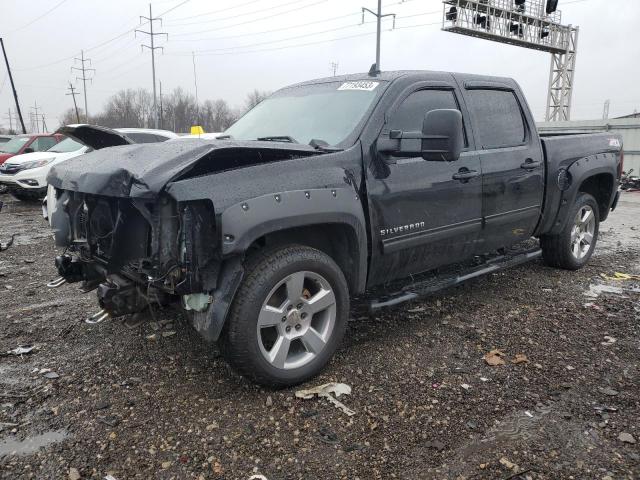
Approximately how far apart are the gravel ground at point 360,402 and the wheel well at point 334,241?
639 mm

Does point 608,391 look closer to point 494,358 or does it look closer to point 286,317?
point 494,358

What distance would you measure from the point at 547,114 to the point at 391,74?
30191 mm

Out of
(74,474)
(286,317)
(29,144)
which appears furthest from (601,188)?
(29,144)

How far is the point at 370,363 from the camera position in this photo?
3443 mm

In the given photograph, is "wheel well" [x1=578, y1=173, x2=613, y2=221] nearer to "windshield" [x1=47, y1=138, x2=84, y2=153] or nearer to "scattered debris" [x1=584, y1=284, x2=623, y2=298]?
"scattered debris" [x1=584, y1=284, x2=623, y2=298]

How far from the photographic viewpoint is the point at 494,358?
355 centimetres

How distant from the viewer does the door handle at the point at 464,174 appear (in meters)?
3.89

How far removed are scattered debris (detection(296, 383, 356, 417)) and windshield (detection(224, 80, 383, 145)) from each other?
5.15 ft

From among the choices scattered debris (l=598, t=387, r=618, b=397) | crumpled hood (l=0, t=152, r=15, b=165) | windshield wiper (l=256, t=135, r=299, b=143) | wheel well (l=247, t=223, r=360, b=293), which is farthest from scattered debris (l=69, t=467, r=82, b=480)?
crumpled hood (l=0, t=152, r=15, b=165)

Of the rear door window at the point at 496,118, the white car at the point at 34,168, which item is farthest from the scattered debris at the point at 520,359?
the white car at the point at 34,168

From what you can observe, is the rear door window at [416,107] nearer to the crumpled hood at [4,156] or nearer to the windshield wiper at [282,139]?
the windshield wiper at [282,139]

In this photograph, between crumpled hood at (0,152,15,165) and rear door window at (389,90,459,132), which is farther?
crumpled hood at (0,152,15,165)

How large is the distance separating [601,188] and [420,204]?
332 centimetres

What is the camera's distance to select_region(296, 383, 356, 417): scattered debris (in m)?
2.98
